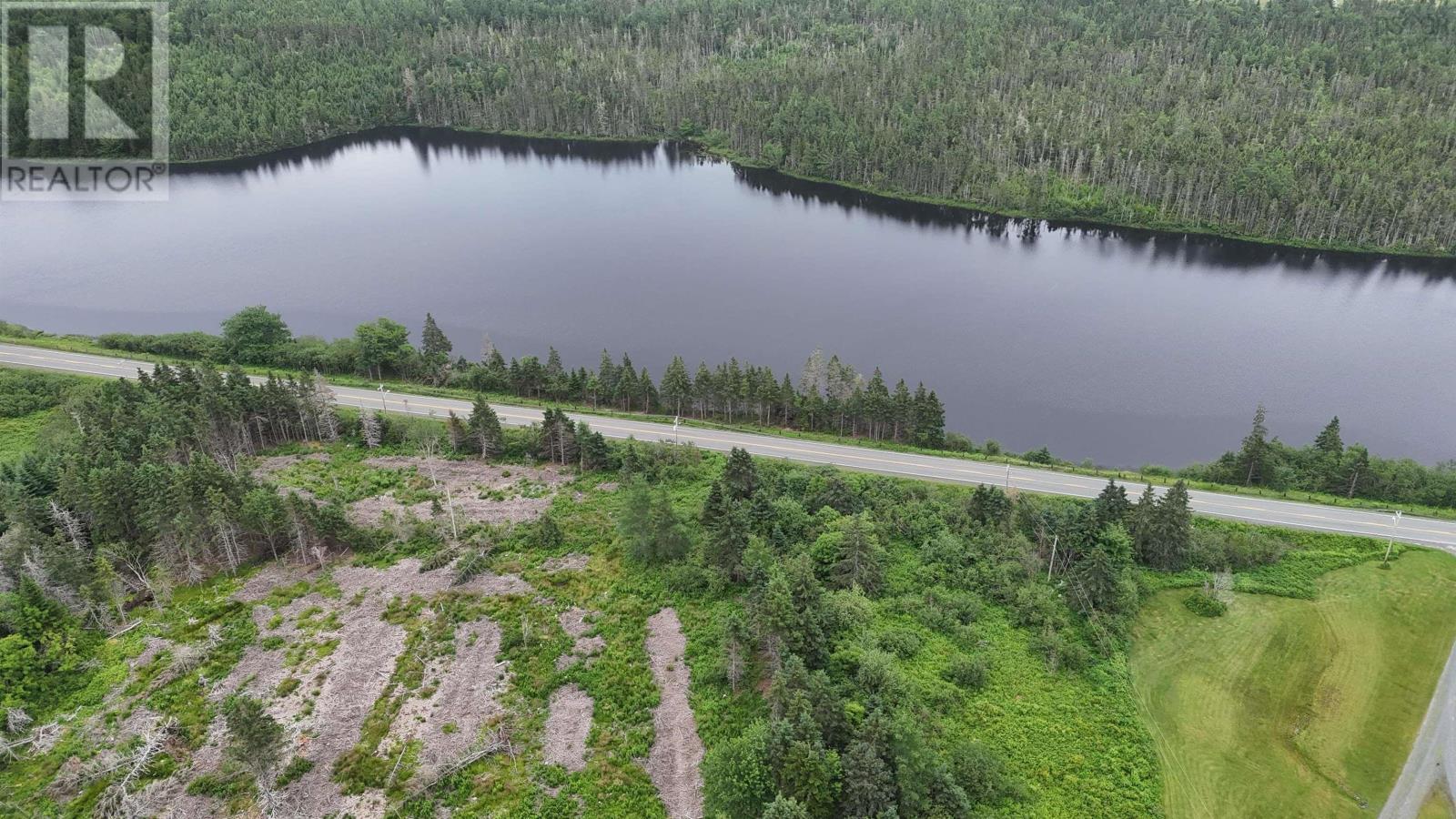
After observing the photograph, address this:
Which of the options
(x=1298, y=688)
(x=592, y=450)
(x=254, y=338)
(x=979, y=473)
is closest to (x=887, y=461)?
(x=979, y=473)

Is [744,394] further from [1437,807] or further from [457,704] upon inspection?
[1437,807]

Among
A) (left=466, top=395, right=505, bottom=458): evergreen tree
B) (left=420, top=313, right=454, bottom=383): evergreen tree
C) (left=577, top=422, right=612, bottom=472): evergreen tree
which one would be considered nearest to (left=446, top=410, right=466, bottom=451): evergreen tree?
(left=466, top=395, right=505, bottom=458): evergreen tree

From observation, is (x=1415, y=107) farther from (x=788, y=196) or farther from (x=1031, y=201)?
(x=788, y=196)

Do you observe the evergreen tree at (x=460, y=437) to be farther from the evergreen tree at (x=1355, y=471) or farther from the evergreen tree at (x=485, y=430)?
the evergreen tree at (x=1355, y=471)

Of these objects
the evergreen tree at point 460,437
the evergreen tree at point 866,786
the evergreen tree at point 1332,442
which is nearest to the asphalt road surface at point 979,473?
the evergreen tree at point 460,437

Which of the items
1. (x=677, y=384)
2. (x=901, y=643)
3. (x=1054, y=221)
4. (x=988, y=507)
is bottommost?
(x=901, y=643)

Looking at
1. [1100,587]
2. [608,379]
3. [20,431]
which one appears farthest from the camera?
[608,379]

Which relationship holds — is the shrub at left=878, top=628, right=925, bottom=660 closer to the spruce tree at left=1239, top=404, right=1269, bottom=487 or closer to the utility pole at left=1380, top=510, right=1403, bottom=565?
the utility pole at left=1380, top=510, right=1403, bottom=565

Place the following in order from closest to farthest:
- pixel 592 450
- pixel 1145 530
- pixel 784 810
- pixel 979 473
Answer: pixel 784 810 → pixel 1145 530 → pixel 979 473 → pixel 592 450
